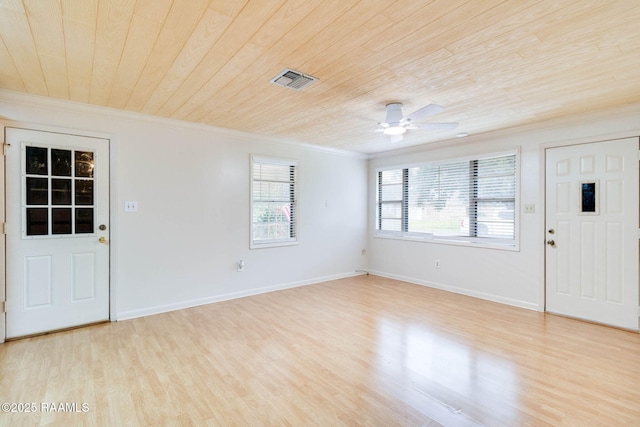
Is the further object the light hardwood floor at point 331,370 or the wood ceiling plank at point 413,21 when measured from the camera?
the light hardwood floor at point 331,370

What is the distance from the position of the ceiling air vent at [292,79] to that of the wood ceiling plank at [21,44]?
159 cm

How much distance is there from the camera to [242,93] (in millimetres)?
2988

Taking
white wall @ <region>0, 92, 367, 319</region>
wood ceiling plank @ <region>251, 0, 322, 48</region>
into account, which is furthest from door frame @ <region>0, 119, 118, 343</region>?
wood ceiling plank @ <region>251, 0, 322, 48</region>

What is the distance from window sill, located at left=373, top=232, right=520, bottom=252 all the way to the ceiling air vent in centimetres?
354

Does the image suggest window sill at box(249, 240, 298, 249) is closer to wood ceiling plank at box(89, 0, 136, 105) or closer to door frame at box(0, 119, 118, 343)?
door frame at box(0, 119, 118, 343)

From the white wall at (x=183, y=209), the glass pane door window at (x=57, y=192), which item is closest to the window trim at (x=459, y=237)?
the white wall at (x=183, y=209)

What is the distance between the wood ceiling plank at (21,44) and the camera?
1804 mm

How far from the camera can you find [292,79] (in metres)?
2.62

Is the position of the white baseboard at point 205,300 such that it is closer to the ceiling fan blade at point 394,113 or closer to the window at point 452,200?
the window at point 452,200

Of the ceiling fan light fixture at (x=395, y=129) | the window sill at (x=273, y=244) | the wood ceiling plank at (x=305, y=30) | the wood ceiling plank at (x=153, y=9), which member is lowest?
the window sill at (x=273, y=244)

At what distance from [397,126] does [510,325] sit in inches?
102

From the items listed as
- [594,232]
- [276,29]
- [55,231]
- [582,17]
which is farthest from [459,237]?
[55,231]

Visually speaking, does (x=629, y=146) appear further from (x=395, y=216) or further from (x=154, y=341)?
(x=154, y=341)

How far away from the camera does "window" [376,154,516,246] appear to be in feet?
14.7
